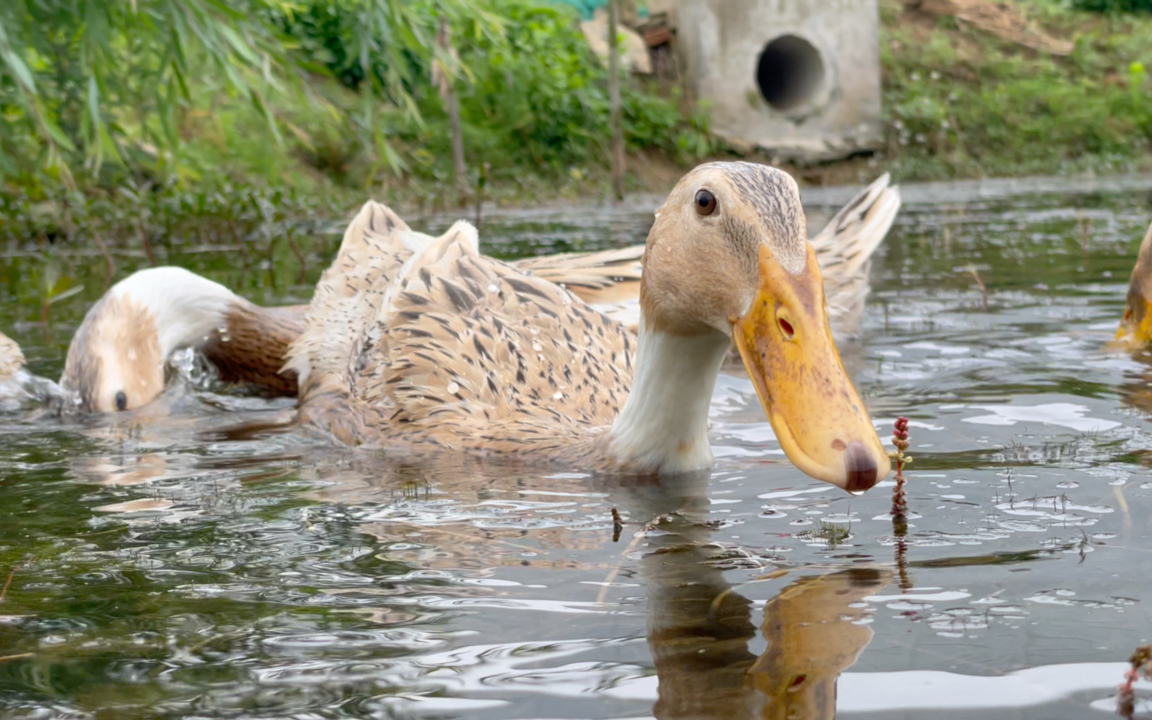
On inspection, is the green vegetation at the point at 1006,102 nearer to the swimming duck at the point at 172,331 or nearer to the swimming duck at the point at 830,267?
the swimming duck at the point at 830,267

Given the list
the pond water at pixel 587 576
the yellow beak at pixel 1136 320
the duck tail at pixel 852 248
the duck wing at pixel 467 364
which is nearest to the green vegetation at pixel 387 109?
the duck wing at pixel 467 364

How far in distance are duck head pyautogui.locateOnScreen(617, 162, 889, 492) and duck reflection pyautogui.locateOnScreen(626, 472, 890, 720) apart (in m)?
0.28

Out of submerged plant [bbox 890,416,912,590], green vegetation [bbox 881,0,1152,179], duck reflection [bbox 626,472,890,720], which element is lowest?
duck reflection [bbox 626,472,890,720]

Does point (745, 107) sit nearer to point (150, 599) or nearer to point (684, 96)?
point (684, 96)

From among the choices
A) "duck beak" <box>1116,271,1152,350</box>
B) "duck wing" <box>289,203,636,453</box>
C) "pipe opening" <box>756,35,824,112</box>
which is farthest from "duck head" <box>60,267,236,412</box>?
"pipe opening" <box>756,35,824,112</box>

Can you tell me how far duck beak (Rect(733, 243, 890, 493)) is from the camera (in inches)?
112

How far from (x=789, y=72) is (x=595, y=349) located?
19.2 metres

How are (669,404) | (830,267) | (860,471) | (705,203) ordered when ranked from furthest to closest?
(830,267) → (669,404) → (705,203) → (860,471)

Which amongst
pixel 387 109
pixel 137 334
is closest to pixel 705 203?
pixel 137 334

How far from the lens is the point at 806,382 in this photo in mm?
3076

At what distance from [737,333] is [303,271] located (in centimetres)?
700

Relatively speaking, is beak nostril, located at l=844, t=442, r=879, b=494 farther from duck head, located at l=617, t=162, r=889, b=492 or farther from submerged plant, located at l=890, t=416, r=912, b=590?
submerged plant, located at l=890, t=416, r=912, b=590

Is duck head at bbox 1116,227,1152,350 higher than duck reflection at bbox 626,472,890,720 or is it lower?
higher

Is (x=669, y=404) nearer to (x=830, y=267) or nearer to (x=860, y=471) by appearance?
(x=860, y=471)
